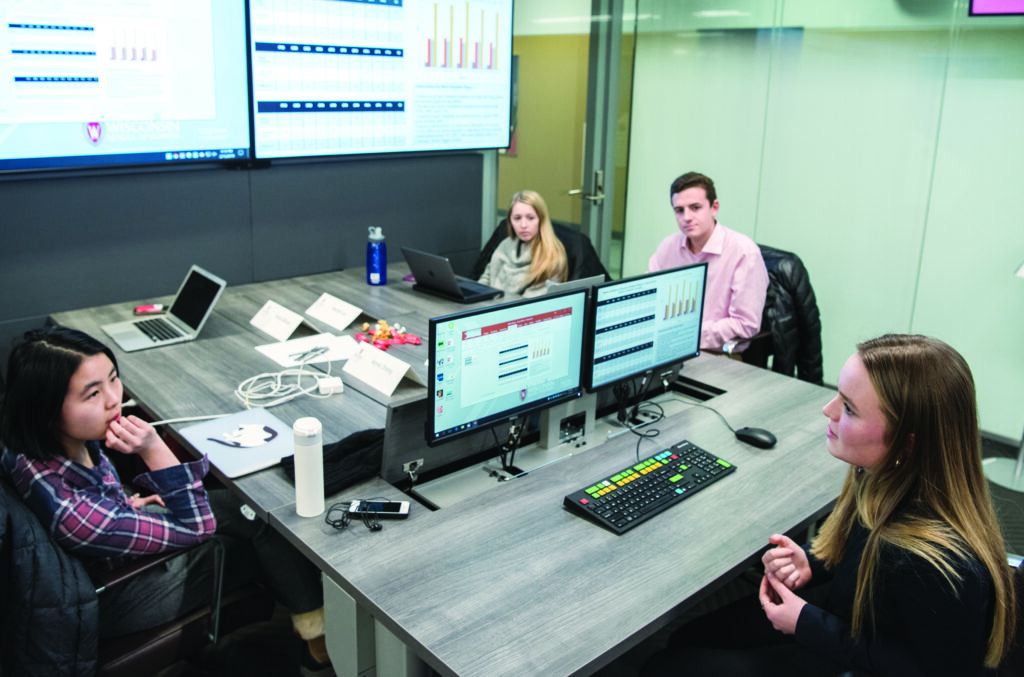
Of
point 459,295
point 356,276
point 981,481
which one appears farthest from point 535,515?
point 356,276

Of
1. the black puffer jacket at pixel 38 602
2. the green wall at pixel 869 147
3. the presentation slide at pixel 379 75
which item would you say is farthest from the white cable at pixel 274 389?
the green wall at pixel 869 147

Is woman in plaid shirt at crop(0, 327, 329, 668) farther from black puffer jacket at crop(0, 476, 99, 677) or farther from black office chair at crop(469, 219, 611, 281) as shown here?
black office chair at crop(469, 219, 611, 281)

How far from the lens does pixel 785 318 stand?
3.38 meters

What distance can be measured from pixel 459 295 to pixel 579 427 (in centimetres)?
133

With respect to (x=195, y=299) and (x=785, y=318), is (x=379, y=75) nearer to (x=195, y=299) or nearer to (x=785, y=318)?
(x=195, y=299)

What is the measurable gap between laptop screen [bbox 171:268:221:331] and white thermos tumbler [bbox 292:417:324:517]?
4.55 feet

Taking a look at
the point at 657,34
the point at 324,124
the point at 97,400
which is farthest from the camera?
the point at 657,34

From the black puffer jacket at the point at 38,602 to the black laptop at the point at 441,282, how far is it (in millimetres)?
2045

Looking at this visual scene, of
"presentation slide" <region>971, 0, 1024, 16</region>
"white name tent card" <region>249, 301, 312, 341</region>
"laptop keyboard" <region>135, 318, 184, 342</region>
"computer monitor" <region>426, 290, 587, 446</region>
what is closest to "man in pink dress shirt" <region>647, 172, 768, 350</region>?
"computer monitor" <region>426, 290, 587, 446</region>

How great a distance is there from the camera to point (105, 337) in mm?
3008

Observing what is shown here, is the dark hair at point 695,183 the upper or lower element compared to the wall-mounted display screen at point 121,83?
lower

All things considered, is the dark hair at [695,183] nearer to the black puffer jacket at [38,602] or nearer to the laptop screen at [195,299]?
the laptop screen at [195,299]

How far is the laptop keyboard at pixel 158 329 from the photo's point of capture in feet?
9.84

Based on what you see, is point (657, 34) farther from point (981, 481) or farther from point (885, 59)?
point (981, 481)
